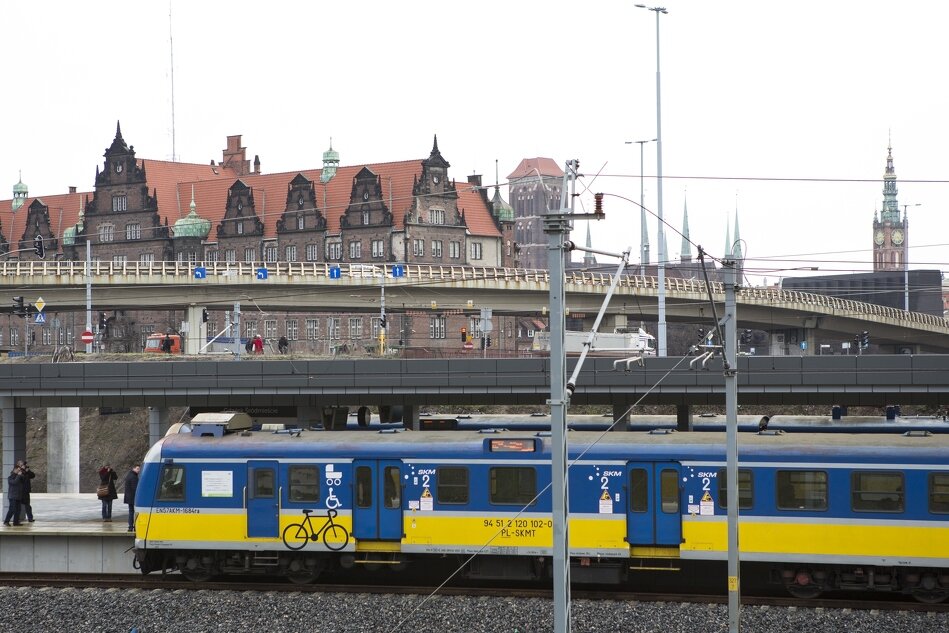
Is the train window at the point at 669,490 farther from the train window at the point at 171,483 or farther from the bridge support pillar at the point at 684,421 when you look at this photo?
the train window at the point at 171,483

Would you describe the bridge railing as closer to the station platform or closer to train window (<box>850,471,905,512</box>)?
the station platform

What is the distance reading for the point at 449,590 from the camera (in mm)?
24094

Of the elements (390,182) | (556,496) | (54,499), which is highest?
(390,182)

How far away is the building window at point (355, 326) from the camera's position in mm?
105794

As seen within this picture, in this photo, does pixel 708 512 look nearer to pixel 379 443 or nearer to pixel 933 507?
pixel 933 507

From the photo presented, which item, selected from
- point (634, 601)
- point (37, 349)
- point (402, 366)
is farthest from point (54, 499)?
point (37, 349)

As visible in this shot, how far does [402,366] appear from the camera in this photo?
109 feet

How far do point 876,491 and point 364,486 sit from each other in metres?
10.5

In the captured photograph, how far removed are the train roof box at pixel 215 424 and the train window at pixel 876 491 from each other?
44.9 feet

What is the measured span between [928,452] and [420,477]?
1024 cm

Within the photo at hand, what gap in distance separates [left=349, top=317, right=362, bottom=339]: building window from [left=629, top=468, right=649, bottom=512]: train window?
3269 inches

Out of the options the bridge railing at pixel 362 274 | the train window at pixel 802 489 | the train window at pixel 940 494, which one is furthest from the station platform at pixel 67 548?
the bridge railing at pixel 362 274

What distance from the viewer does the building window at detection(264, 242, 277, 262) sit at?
110125 mm

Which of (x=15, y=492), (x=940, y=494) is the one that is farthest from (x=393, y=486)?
(x=15, y=492)
